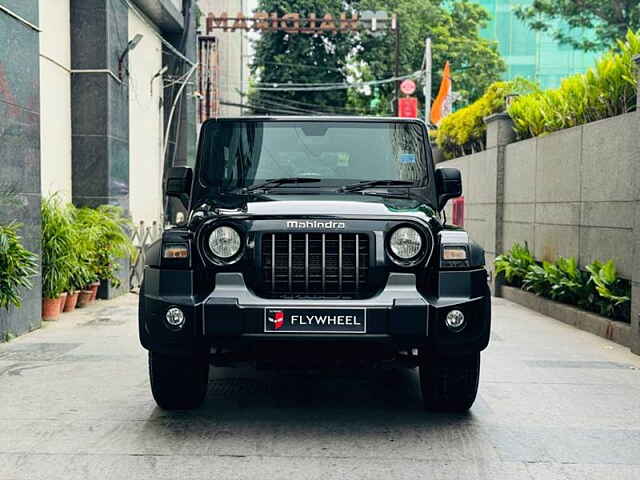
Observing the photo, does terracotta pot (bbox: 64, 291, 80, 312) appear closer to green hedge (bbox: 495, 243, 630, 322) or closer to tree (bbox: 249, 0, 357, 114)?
green hedge (bbox: 495, 243, 630, 322)

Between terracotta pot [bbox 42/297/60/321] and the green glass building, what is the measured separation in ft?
248

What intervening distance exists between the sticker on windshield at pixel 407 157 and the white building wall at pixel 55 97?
6636 mm

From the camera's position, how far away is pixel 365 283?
5.52 meters

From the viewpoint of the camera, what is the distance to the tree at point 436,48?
4278cm

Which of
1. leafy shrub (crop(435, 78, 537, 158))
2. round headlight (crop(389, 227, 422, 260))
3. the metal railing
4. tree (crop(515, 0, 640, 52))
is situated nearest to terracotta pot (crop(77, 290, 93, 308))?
the metal railing

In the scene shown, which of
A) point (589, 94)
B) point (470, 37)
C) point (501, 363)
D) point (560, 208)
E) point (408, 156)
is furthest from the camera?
point (470, 37)

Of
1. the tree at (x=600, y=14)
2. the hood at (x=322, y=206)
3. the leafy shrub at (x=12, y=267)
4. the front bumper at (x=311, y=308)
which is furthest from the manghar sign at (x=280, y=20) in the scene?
the front bumper at (x=311, y=308)

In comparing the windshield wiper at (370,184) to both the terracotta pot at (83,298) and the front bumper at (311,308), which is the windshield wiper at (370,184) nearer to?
the front bumper at (311,308)

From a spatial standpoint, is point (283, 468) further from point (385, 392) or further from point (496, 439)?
point (385, 392)

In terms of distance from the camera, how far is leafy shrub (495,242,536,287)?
45.3 feet

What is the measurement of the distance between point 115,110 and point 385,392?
8.75m

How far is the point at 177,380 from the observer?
19.3ft

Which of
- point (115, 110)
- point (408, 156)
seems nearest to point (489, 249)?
point (115, 110)

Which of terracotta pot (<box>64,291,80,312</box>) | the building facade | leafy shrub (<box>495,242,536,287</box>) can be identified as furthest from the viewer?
leafy shrub (<box>495,242,536,287</box>)
